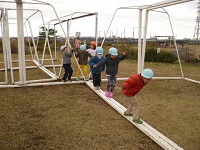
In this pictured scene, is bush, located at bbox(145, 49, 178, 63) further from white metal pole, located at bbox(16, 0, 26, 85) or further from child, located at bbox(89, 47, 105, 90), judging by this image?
white metal pole, located at bbox(16, 0, 26, 85)

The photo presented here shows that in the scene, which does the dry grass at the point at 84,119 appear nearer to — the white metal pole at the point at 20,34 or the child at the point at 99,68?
the child at the point at 99,68

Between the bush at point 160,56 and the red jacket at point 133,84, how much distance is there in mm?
12345

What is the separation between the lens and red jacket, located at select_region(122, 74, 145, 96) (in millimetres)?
4022

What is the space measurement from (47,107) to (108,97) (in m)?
1.61

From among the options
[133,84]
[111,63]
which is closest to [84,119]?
[133,84]

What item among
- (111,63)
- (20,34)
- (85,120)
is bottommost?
(85,120)

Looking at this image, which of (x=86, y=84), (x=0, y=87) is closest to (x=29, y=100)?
(x=0, y=87)

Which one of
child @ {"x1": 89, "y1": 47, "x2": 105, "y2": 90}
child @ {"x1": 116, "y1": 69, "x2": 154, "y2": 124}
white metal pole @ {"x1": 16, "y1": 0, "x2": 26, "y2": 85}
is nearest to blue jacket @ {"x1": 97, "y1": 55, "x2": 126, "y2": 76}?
child @ {"x1": 89, "y1": 47, "x2": 105, "y2": 90}

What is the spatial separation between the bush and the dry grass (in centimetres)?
901

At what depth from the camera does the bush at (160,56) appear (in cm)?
1576

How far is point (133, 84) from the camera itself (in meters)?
4.05

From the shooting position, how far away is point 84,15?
844 centimetres

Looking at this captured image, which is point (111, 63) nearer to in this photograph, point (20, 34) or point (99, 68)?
point (99, 68)

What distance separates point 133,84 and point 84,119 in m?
1.27
